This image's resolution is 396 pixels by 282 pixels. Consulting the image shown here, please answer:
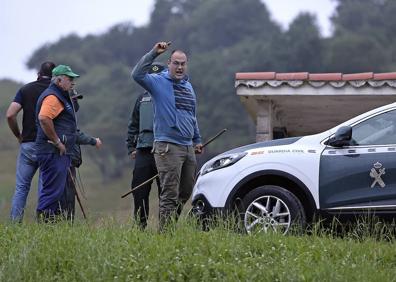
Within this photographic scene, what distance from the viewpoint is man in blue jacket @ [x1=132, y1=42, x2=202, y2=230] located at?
395 inches

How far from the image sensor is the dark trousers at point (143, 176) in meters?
10.8

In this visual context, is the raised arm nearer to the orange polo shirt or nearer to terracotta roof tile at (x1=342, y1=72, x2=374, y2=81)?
the orange polo shirt

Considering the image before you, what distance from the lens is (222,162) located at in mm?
10391

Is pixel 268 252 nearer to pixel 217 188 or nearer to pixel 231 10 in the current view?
pixel 217 188

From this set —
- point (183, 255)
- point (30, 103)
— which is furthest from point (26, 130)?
point (183, 255)

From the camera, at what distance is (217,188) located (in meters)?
10.2

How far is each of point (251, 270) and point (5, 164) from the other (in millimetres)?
53845

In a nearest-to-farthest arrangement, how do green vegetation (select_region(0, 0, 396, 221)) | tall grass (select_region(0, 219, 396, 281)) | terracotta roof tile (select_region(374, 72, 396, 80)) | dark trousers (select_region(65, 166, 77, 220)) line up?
1. tall grass (select_region(0, 219, 396, 281))
2. dark trousers (select_region(65, 166, 77, 220))
3. terracotta roof tile (select_region(374, 72, 396, 80))
4. green vegetation (select_region(0, 0, 396, 221))

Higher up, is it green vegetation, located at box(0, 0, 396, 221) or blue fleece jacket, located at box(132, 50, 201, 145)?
green vegetation, located at box(0, 0, 396, 221)

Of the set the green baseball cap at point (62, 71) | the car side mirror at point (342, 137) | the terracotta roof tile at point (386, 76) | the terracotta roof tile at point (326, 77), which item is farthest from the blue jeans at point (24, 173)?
the terracotta roof tile at point (386, 76)

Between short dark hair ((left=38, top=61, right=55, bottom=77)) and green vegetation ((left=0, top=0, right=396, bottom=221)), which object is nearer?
short dark hair ((left=38, top=61, right=55, bottom=77))

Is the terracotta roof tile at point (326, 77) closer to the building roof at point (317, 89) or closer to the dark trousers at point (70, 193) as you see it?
the building roof at point (317, 89)

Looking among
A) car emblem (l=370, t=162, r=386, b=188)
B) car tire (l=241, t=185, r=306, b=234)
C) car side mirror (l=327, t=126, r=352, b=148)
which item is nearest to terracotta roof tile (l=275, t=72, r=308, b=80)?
car side mirror (l=327, t=126, r=352, b=148)

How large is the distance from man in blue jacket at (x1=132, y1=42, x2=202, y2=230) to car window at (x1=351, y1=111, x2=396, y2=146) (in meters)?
1.61
